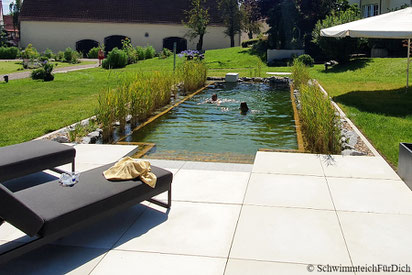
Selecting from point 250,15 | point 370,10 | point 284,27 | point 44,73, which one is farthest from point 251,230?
point 250,15

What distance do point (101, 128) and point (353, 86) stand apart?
10.3 meters

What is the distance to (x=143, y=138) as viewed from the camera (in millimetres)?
8656

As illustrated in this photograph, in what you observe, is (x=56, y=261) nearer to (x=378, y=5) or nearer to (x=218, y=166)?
(x=218, y=166)

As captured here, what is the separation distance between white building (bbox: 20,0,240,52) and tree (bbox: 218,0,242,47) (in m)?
1.93

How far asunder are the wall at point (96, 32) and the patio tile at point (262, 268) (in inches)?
1574

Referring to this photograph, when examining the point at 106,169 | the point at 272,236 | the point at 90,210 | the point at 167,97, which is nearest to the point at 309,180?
the point at 272,236

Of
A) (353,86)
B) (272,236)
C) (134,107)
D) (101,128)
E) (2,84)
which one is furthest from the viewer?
(2,84)

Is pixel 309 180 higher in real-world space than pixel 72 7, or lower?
lower

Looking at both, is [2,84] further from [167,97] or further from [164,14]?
[164,14]

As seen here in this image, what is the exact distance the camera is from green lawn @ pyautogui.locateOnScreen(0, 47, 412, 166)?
834cm

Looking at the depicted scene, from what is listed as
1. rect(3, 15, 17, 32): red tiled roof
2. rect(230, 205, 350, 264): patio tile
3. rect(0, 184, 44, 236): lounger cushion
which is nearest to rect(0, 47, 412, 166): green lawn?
rect(230, 205, 350, 264): patio tile

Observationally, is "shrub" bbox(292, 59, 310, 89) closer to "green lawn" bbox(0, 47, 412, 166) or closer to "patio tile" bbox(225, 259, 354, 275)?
"green lawn" bbox(0, 47, 412, 166)

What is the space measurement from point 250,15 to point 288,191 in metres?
34.4

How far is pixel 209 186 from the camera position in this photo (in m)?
5.31
